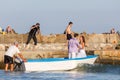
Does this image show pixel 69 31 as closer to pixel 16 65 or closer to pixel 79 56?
pixel 79 56

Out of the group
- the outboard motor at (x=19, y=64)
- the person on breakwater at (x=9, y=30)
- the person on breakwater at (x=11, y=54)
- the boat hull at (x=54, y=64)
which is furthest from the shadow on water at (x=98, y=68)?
the person on breakwater at (x=9, y=30)

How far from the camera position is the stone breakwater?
3231 centimetres

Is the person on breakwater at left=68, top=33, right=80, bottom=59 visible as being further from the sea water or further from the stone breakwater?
the stone breakwater

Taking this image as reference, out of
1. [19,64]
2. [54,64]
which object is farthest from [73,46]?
[19,64]

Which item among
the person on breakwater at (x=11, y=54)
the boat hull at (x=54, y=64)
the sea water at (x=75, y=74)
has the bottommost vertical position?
the sea water at (x=75, y=74)

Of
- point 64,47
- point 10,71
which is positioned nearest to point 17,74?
point 10,71

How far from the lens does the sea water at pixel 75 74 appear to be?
75.3 ft

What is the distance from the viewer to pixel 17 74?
24.3m

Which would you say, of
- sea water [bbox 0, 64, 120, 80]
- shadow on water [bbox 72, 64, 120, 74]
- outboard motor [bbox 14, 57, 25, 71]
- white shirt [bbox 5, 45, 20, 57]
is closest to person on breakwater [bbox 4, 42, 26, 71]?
white shirt [bbox 5, 45, 20, 57]

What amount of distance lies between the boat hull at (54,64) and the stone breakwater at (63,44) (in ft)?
16.1

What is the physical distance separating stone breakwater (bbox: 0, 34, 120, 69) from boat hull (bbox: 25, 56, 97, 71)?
4917 mm

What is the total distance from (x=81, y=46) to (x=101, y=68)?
2.66m

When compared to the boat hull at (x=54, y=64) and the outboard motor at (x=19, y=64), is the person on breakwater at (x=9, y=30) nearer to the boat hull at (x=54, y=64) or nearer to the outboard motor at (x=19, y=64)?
the boat hull at (x=54, y=64)

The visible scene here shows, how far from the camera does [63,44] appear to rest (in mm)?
38562
